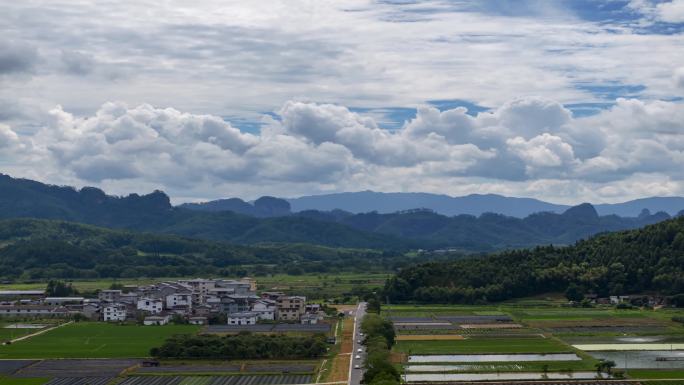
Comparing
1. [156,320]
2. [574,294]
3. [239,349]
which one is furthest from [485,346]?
[574,294]

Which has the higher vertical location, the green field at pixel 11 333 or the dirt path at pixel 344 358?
the green field at pixel 11 333

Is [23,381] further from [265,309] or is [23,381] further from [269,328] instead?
[265,309]

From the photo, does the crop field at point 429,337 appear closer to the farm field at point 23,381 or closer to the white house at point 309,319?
the white house at point 309,319

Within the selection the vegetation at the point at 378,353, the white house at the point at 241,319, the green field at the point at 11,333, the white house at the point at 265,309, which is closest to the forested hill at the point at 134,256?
the white house at the point at 265,309

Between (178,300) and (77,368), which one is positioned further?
(178,300)

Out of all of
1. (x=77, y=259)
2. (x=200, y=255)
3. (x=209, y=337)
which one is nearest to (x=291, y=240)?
(x=200, y=255)
